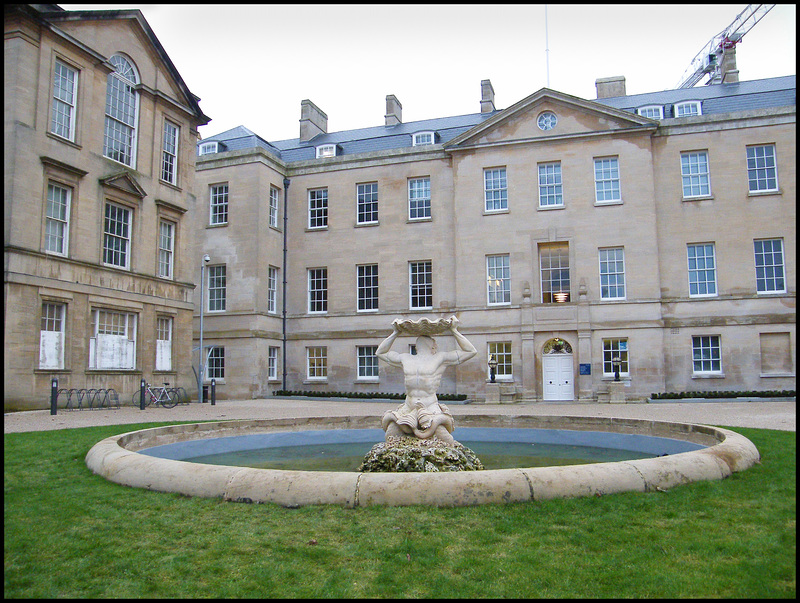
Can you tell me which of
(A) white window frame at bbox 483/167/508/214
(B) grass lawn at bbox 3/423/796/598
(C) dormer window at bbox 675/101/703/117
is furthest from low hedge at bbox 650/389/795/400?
(B) grass lawn at bbox 3/423/796/598

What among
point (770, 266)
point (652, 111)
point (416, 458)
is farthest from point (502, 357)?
point (416, 458)

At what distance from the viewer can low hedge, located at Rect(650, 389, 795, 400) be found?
27.4 meters

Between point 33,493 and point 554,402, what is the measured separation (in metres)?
25.3

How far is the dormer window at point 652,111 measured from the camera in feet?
110

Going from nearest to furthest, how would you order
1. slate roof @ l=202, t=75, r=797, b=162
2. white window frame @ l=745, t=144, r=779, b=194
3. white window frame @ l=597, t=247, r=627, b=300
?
white window frame @ l=745, t=144, r=779, b=194
white window frame @ l=597, t=247, r=627, b=300
slate roof @ l=202, t=75, r=797, b=162

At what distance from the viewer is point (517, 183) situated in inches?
1284

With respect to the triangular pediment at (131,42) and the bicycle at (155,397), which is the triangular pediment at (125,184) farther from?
the bicycle at (155,397)

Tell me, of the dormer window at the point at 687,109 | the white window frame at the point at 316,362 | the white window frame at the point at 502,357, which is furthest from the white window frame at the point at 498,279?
the dormer window at the point at 687,109

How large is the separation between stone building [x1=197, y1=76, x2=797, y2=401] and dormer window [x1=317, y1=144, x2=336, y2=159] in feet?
3.62

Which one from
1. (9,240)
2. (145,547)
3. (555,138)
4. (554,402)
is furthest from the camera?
(555,138)

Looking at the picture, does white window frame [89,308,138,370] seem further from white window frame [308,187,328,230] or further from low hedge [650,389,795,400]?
low hedge [650,389,795,400]

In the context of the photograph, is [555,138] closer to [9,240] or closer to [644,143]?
[644,143]

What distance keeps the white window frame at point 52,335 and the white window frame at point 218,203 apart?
13650mm

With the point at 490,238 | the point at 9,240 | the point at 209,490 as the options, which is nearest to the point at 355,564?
the point at 209,490
